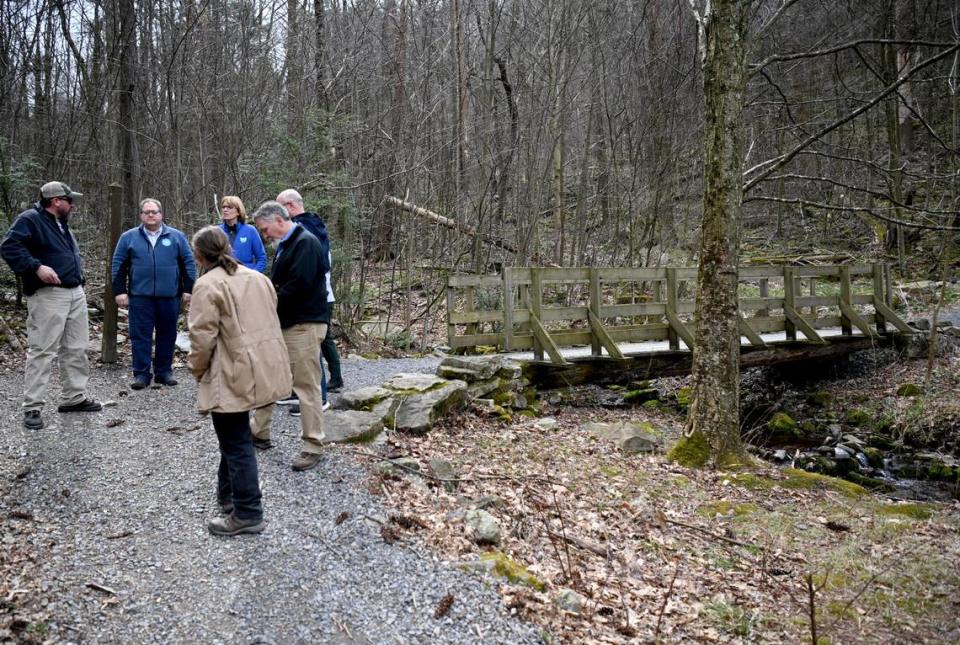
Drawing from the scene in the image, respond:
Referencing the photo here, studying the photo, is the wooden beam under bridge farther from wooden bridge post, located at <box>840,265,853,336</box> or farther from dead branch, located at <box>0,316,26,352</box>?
dead branch, located at <box>0,316,26,352</box>

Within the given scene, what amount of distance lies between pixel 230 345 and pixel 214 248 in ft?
2.00

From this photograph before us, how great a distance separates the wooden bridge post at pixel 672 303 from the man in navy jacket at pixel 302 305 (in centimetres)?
752

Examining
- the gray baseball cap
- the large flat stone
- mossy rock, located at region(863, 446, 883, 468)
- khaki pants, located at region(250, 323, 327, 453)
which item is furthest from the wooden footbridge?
the gray baseball cap

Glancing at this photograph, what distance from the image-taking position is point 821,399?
41.0 feet

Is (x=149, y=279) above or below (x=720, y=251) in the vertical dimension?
below

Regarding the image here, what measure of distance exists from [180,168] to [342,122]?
4221mm

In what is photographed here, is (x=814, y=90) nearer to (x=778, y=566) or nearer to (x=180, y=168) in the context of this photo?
(x=180, y=168)

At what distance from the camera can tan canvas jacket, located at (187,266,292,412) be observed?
3.87m

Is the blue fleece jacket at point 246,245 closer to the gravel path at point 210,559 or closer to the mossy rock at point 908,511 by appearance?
the gravel path at point 210,559

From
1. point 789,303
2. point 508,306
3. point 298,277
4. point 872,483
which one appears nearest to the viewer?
point 298,277

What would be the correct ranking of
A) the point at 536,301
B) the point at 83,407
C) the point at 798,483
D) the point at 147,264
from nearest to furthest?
1. the point at 83,407
2. the point at 798,483
3. the point at 147,264
4. the point at 536,301

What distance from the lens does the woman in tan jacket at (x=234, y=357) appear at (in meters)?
3.88

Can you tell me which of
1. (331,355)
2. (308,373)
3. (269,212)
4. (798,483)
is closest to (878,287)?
(798,483)

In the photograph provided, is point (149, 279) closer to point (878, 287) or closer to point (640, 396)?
point (640, 396)
